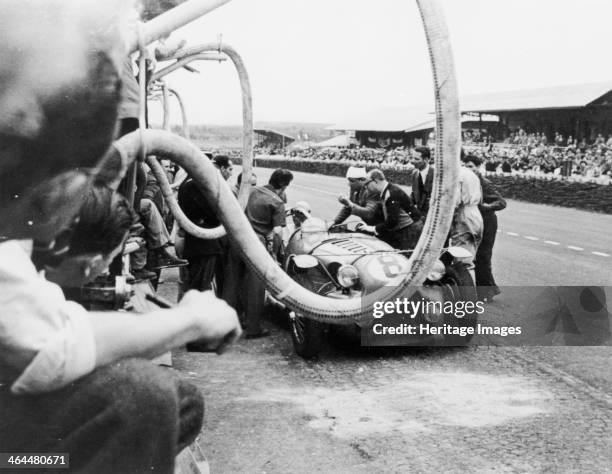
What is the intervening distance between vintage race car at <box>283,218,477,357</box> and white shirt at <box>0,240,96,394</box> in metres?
4.91

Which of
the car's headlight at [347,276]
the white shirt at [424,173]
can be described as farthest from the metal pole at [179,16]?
the white shirt at [424,173]

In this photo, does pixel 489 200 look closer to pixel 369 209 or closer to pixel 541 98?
pixel 369 209

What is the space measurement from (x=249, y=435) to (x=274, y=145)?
65.3 m

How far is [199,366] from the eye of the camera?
6.38 metres

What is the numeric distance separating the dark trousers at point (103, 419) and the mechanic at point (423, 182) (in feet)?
24.8

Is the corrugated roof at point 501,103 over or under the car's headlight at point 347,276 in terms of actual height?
over

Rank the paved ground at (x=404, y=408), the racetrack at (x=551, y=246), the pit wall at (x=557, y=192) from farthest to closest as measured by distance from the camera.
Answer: the pit wall at (x=557, y=192), the racetrack at (x=551, y=246), the paved ground at (x=404, y=408)

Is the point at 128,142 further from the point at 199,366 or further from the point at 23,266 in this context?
the point at 199,366

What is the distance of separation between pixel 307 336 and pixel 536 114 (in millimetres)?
36289

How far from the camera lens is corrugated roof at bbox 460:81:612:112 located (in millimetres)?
35844

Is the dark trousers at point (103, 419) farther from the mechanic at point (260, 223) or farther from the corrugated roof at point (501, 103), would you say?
the corrugated roof at point (501, 103)

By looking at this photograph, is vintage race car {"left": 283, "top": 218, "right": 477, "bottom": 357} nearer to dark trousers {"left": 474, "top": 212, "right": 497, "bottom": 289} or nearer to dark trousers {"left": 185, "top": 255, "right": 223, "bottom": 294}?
dark trousers {"left": 185, "top": 255, "right": 223, "bottom": 294}

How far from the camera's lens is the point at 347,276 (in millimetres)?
6336

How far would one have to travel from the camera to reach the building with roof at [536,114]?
117 ft
